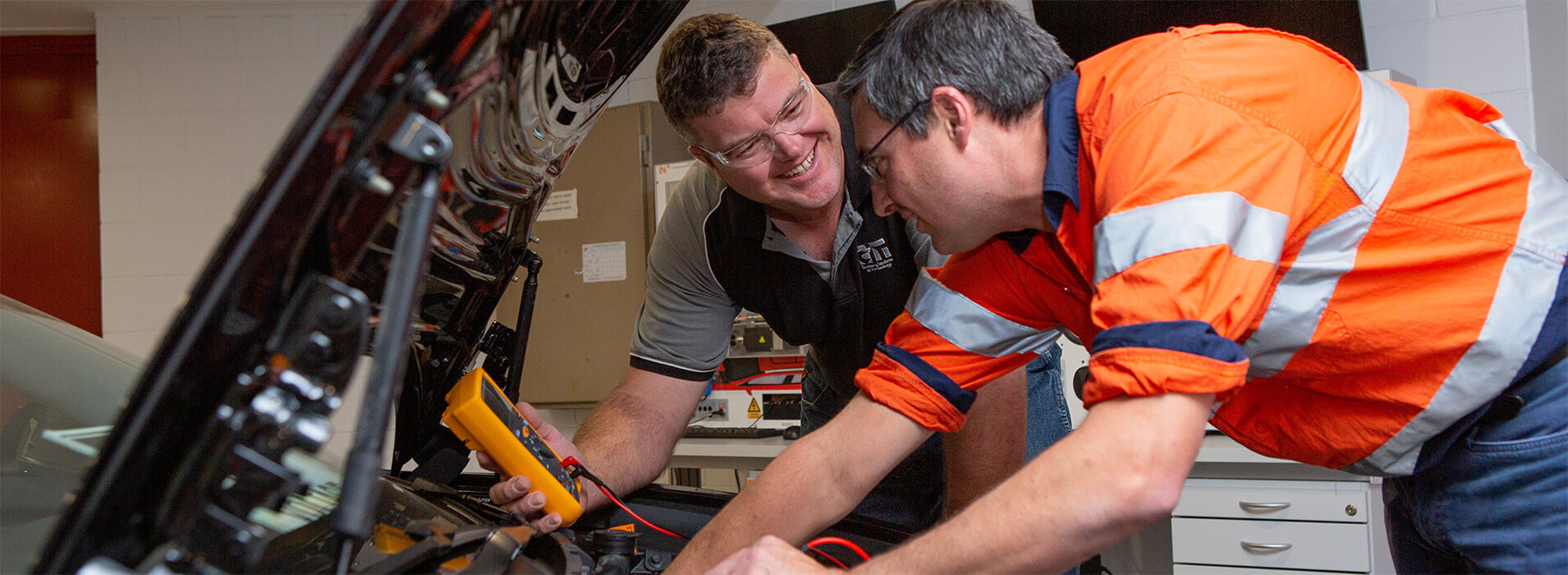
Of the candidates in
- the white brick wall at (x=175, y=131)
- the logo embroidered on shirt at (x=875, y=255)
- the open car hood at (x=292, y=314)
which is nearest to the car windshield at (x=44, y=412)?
the open car hood at (x=292, y=314)

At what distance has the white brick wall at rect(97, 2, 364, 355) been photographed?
4.21 m

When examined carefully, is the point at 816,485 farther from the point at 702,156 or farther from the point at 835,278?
the point at 702,156

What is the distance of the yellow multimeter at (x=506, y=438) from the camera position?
4.03 ft

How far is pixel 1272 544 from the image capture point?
8.31ft

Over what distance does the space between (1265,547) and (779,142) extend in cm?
190

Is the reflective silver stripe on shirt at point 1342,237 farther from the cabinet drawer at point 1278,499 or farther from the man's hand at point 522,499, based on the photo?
the cabinet drawer at point 1278,499

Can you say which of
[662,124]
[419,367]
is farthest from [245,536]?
[662,124]

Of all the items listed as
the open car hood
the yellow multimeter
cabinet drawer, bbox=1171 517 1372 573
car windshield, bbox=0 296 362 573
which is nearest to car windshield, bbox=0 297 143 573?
car windshield, bbox=0 296 362 573

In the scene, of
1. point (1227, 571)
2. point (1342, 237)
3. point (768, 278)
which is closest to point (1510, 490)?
point (1342, 237)

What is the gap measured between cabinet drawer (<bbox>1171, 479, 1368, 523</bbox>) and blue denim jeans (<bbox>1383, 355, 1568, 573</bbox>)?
4.70ft

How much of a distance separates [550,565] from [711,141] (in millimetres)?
778

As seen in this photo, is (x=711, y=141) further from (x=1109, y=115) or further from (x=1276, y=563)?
(x=1276, y=563)

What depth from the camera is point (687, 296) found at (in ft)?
6.11

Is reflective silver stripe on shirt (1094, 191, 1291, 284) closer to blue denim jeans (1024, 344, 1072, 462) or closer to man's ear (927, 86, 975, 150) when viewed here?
man's ear (927, 86, 975, 150)
